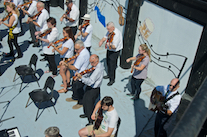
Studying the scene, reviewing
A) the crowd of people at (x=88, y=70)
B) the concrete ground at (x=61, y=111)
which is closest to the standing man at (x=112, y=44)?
the crowd of people at (x=88, y=70)

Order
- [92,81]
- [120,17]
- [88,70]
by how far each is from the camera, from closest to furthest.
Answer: [92,81] < [88,70] < [120,17]

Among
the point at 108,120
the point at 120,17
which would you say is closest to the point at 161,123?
the point at 108,120

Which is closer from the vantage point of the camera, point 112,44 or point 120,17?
point 112,44

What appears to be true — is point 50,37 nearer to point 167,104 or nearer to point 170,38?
point 170,38

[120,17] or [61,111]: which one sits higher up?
[120,17]

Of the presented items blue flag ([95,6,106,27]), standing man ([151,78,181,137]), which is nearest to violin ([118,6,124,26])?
blue flag ([95,6,106,27])

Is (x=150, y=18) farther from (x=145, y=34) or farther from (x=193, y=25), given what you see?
(x=193, y=25)

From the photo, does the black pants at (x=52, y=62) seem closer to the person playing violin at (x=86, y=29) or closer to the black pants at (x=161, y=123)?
the person playing violin at (x=86, y=29)

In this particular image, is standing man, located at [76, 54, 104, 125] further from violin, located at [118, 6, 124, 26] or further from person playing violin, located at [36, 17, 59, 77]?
violin, located at [118, 6, 124, 26]

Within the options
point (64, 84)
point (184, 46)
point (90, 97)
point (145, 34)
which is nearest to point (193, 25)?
point (184, 46)

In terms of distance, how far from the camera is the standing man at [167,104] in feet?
14.8

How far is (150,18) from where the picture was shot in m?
6.94

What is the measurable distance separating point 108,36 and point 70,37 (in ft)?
3.71

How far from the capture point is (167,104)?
15.2ft
